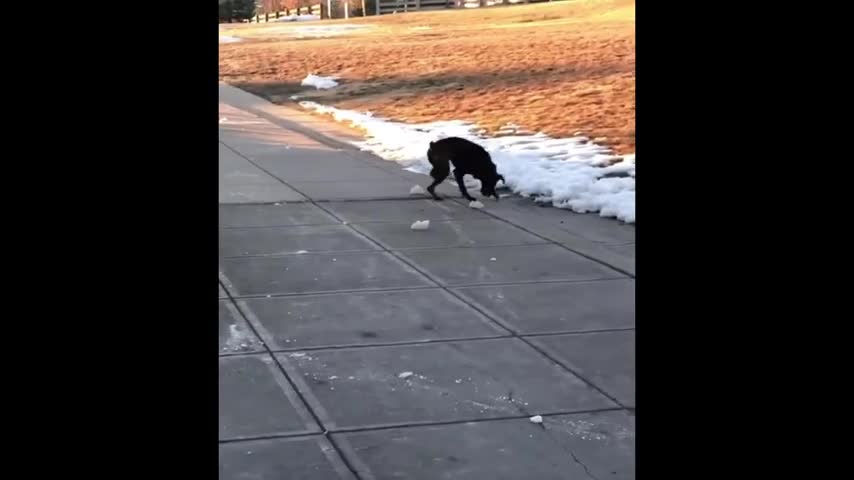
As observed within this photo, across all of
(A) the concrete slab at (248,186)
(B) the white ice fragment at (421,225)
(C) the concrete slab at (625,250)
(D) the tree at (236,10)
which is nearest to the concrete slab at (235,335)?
(B) the white ice fragment at (421,225)

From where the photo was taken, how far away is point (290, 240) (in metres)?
9.10

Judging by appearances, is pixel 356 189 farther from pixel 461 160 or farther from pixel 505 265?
pixel 505 265

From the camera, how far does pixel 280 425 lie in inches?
196

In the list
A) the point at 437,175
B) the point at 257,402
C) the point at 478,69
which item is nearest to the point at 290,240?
the point at 437,175

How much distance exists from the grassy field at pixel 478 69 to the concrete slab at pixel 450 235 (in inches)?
155

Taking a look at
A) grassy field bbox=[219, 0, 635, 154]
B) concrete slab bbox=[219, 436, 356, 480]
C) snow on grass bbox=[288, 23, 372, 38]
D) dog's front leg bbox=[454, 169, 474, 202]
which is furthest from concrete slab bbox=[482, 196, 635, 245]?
snow on grass bbox=[288, 23, 372, 38]

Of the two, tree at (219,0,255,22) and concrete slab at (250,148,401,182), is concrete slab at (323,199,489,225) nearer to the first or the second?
concrete slab at (250,148,401,182)

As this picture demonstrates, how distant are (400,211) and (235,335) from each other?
406 centimetres

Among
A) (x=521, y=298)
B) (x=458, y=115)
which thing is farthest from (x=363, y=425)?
(x=458, y=115)
